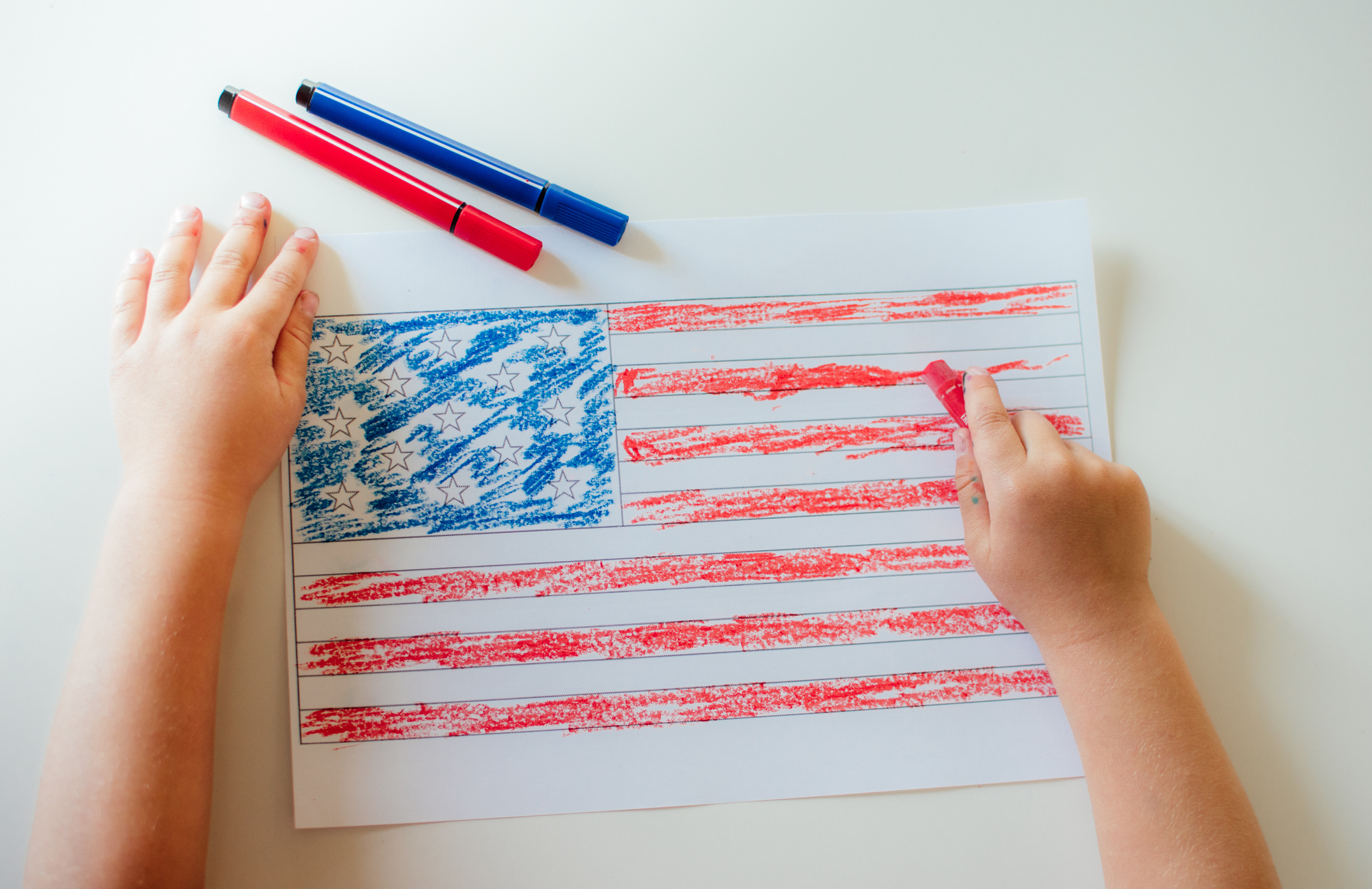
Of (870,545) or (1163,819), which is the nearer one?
(1163,819)

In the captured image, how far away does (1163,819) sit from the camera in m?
0.54

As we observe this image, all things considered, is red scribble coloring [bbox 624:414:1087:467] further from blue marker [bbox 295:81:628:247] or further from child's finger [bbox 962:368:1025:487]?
blue marker [bbox 295:81:628:247]

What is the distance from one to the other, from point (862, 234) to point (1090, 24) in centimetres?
31

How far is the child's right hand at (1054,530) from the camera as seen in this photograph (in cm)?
59

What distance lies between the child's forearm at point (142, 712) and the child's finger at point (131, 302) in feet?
0.44

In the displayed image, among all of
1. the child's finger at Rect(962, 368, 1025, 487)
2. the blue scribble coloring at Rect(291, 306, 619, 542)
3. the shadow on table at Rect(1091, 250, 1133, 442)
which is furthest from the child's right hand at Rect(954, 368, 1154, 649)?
the blue scribble coloring at Rect(291, 306, 619, 542)

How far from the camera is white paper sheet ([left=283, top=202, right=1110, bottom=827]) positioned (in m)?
0.62

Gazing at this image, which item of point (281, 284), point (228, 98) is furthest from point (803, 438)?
point (228, 98)

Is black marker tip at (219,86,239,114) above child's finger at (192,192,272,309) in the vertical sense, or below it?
above

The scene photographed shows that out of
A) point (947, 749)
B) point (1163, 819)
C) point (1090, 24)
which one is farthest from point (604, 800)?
point (1090, 24)

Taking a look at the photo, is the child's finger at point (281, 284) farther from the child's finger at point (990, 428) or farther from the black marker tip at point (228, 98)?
the child's finger at point (990, 428)

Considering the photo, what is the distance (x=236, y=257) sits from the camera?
0.61 metres

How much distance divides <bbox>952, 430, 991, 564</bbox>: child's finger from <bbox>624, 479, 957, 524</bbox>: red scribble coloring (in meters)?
0.02

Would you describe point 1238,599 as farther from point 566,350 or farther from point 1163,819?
point 566,350
